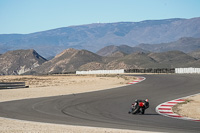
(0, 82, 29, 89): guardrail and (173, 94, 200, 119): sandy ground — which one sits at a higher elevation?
(0, 82, 29, 89): guardrail

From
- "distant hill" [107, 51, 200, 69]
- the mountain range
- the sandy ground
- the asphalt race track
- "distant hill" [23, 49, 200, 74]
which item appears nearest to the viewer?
the asphalt race track

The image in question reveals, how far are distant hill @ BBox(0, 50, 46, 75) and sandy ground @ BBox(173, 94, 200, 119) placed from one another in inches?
5878

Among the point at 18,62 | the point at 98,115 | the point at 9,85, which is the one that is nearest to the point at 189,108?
the point at 98,115

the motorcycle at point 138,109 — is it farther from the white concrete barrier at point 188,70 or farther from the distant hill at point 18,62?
the distant hill at point 18,62

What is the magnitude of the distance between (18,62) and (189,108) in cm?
16467

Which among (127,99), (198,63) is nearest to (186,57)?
(198,63)

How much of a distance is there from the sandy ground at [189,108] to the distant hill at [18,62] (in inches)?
5878

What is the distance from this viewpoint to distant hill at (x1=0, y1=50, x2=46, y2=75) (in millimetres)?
174450

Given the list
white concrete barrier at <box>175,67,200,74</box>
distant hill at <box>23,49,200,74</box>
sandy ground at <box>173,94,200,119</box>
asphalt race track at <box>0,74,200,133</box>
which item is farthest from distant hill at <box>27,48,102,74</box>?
asphalt race track at <box>0,74,200,133</box>

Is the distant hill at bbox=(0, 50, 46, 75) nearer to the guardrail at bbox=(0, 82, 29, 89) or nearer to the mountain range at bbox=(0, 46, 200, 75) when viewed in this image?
the mountain range at bbox=(0, 46, 200, 75)

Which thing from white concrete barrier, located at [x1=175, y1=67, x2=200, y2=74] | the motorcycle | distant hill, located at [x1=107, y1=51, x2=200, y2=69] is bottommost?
the motorcycle

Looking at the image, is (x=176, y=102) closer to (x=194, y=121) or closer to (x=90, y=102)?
(x=90, y=102)

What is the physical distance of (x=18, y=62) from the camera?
18075cm

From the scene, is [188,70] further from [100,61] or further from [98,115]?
[100,61]
